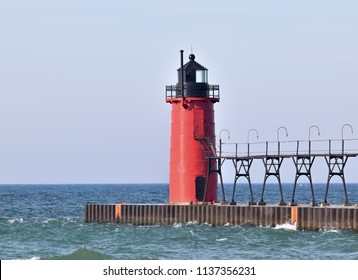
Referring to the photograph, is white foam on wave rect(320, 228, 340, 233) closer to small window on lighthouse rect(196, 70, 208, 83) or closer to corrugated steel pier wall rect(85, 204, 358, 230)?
corrugated steel pier wall rect(85, 204, 358, 230)

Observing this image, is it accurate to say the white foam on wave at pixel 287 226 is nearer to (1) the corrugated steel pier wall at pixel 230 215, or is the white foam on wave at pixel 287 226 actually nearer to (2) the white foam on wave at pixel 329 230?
(1) the corrugated steel pier wall at pixel 230 215

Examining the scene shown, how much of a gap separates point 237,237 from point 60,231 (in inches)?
507

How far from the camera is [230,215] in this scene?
64.6 meters

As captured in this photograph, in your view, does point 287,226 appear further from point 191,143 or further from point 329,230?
point 191,143

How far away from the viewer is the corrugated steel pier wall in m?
59.0

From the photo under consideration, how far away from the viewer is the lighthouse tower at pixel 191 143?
69125mm

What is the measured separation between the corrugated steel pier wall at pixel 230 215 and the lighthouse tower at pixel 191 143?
7.51ft

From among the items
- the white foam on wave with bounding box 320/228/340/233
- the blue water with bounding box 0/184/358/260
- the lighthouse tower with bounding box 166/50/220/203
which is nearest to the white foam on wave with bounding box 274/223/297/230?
the blue water with bounding box 0/184/358/260

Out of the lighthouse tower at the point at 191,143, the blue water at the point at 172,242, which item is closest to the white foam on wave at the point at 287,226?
the blue water at the point at 172,242

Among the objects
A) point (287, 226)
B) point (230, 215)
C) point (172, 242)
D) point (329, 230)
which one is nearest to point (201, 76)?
point (230, 215)
